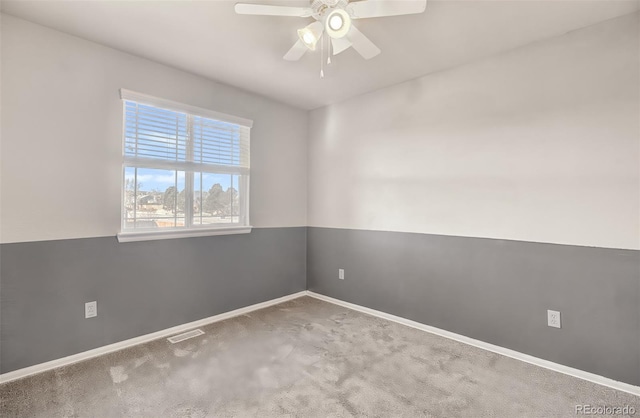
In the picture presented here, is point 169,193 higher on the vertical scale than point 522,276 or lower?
higher

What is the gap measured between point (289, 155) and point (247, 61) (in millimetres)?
1436

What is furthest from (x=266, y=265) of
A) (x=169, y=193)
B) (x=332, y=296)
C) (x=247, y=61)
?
(x=247, y=61)

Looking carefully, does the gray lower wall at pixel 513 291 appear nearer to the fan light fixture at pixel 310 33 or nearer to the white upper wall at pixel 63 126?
the fan light fixture at pixel 310 33

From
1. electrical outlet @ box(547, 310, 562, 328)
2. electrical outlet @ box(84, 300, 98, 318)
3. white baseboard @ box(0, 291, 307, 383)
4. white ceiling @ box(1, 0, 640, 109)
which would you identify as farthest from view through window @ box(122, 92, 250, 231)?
electrical outlet @ box(547, 310, 562, 328)

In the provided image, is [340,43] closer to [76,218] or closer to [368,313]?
[76,218]

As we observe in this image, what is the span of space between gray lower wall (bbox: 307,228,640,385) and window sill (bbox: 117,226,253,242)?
1.37 meters

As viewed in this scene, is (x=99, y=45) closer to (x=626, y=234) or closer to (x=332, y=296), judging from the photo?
(x=332, y=296)

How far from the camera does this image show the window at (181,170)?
105 inches

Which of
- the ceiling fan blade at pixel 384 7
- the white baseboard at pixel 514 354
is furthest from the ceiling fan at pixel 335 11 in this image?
the white baseboard at pixel 514 354

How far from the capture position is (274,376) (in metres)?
2.18

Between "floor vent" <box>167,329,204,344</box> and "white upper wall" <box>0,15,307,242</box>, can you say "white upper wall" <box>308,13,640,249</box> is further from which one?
"white upper wall" <box>0,15,307,242</box>

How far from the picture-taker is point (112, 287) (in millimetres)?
2535

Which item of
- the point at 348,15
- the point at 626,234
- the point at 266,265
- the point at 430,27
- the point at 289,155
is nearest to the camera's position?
the point at 348,15

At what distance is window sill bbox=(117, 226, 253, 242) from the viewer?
2.60 metres
